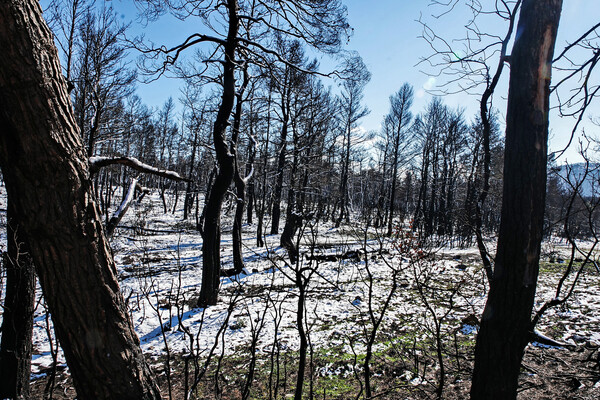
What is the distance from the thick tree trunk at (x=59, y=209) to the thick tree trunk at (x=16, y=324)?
6.39ft

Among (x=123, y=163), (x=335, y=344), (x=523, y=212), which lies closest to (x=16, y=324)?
(x=123, y=163)

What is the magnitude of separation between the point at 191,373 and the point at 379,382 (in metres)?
2.34

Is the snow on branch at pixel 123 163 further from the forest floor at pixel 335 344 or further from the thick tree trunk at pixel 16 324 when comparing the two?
the thick tree trunk at pixel 16 324

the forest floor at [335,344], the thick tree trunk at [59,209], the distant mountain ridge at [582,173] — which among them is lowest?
the forest floor at [335,344]

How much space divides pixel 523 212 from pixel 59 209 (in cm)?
287

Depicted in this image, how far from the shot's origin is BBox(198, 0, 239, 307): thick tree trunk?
6.27m

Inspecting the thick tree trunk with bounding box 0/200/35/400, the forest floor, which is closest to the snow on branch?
the forest floor

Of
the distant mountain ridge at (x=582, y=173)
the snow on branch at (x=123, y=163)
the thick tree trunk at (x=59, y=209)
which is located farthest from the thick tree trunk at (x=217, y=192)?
the distant mountain ridge at (x=582, y=173)

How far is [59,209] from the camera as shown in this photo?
149cm

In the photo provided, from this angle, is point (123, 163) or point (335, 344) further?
point (335, 344)

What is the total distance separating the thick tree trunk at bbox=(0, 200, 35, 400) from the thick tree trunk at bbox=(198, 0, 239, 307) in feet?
10.9

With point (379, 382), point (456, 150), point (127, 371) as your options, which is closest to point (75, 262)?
point (127, 371)

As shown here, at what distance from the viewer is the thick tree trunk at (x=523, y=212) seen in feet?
7.09

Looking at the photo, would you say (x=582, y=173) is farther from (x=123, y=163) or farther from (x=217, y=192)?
(x=217, y=192)
